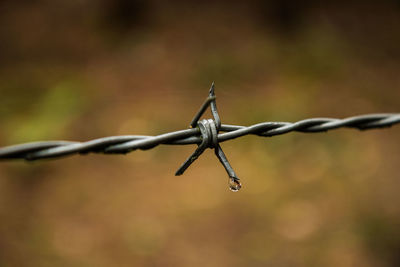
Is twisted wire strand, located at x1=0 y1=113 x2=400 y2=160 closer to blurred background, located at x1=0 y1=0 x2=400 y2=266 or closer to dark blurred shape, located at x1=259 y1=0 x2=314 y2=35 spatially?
blurred background, located at x1=0 y1=0 x2=400 y2=266

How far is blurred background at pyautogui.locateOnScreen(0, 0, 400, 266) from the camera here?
7.91ft

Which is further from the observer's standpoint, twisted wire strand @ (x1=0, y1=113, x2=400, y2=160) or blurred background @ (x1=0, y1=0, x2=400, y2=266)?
blurred background @ (x1=0, y1=0, x2=400, y2=266)

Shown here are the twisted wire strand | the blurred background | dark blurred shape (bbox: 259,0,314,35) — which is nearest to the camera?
the twisted wire strand

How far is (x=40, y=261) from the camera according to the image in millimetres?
2289

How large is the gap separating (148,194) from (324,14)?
14.3 feet

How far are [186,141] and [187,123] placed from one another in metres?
2.97

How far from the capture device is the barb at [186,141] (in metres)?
0.60

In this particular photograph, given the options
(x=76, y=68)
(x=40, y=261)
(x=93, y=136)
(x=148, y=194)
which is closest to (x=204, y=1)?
(x=76, y=68)

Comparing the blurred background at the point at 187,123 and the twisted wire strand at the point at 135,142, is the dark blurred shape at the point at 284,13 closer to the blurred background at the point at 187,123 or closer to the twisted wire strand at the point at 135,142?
the blurred background at the point at 187,123

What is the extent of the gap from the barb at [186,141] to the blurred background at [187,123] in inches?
71.8

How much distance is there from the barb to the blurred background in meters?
1.82

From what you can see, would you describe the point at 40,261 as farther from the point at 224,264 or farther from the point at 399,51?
the point at 399,51

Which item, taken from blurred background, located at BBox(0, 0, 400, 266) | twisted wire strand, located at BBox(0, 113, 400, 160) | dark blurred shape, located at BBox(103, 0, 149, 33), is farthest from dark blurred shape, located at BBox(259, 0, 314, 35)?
twisted wire strand, located at BBox(0, 113, 400, 160)

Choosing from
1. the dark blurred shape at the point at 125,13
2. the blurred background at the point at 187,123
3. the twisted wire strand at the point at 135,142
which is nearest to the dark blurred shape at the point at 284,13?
the blurred background at the point at 187,123
